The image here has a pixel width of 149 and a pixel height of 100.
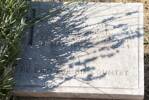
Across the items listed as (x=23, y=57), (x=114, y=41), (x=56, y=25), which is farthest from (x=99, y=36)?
(x=23, y=57)

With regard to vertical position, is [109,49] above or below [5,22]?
below

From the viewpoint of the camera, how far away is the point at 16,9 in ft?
11.6

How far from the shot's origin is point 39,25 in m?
3.85

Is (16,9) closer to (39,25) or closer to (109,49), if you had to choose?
(39,25)

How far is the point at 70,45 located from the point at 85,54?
0.15 meters

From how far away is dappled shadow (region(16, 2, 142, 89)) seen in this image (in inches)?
141

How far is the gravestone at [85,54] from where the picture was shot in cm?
352

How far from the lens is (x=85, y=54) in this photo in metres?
3.67

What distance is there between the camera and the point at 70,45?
3.73m

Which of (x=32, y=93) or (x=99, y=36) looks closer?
(x=32, y=93)

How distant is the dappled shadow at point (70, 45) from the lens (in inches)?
141

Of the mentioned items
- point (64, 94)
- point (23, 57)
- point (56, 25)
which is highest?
point (56, 25)

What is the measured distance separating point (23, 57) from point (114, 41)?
74cm

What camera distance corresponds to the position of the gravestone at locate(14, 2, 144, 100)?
3.52 m
